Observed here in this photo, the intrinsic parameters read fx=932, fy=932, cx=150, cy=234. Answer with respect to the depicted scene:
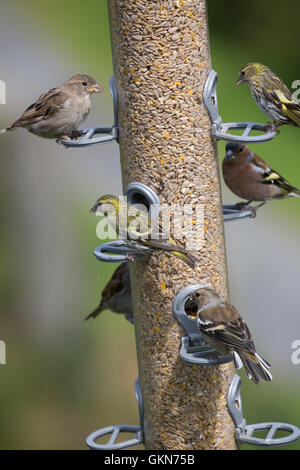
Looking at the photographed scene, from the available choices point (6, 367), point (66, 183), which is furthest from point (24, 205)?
point (6, 367)

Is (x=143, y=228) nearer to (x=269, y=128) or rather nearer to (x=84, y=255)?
(x=269, y=128)

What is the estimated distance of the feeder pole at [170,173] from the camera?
609 cm

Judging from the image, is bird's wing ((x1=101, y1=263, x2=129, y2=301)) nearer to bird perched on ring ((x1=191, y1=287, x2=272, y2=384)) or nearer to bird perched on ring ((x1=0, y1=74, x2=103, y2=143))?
bird perched on ring ((x1=0, y1=74, x2=103, y2=143))

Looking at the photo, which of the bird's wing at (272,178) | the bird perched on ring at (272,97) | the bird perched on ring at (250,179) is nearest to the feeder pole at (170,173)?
the bird perched on ring at (272,97)

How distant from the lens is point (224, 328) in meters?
5.98

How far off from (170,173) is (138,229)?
1.53ft

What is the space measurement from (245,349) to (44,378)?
5353 millimetres

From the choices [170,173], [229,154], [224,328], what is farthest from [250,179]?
[224,328]

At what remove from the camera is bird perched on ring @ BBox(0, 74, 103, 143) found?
701cm

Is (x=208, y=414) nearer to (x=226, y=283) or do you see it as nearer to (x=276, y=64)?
(x=226, y=283)

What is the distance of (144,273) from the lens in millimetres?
6316

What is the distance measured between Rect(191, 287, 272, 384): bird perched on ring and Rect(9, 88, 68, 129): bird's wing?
195cm

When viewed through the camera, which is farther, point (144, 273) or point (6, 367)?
point (6, 367)

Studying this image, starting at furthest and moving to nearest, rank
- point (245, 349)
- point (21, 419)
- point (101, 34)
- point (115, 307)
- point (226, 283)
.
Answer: point (101, 34) → point (21, 419) → point (115, 307) → point (226, 283) → point (245, 349)
